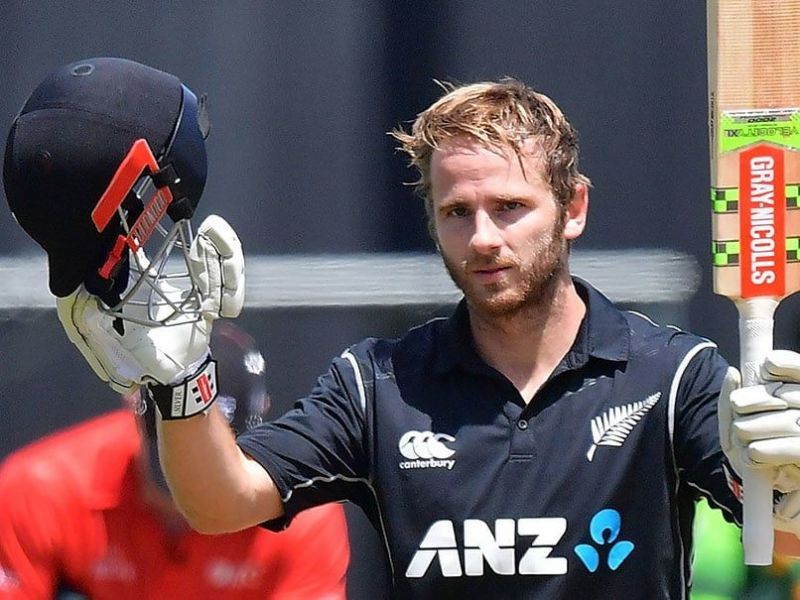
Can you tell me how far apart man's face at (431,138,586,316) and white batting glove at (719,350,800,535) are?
428mm

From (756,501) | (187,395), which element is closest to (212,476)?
(187,395)

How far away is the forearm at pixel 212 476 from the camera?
2.11 metres

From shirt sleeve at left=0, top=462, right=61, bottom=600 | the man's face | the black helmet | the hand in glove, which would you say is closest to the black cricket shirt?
the man's face

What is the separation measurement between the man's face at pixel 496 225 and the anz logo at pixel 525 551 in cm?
31

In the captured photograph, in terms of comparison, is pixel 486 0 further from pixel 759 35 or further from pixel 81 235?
A: pixel 81 235

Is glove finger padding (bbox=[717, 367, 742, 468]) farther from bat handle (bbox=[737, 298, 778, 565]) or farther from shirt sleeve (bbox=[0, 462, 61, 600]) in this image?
shirt sleeve (bbox=[0, 462, 61, 600])

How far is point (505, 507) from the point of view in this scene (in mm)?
2273

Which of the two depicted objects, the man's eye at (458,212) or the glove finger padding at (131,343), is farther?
the man's eye at (458,212)

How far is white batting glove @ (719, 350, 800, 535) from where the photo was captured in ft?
6.18

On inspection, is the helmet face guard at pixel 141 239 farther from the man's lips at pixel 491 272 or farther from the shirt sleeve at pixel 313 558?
the shirt sleeve at pixel 313 558

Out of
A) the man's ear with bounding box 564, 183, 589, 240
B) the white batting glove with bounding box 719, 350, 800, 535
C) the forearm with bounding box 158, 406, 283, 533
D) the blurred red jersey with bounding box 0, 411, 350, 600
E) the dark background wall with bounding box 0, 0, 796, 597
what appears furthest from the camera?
the dark background wall with bounding box 0, 0, 796, 597

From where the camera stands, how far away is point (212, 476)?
7.00 feet

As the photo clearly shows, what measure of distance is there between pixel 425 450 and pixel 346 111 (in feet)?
3.20

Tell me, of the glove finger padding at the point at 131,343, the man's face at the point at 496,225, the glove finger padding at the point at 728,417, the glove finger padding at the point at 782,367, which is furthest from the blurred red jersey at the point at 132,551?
the glove finger padding at the point at 782,367
